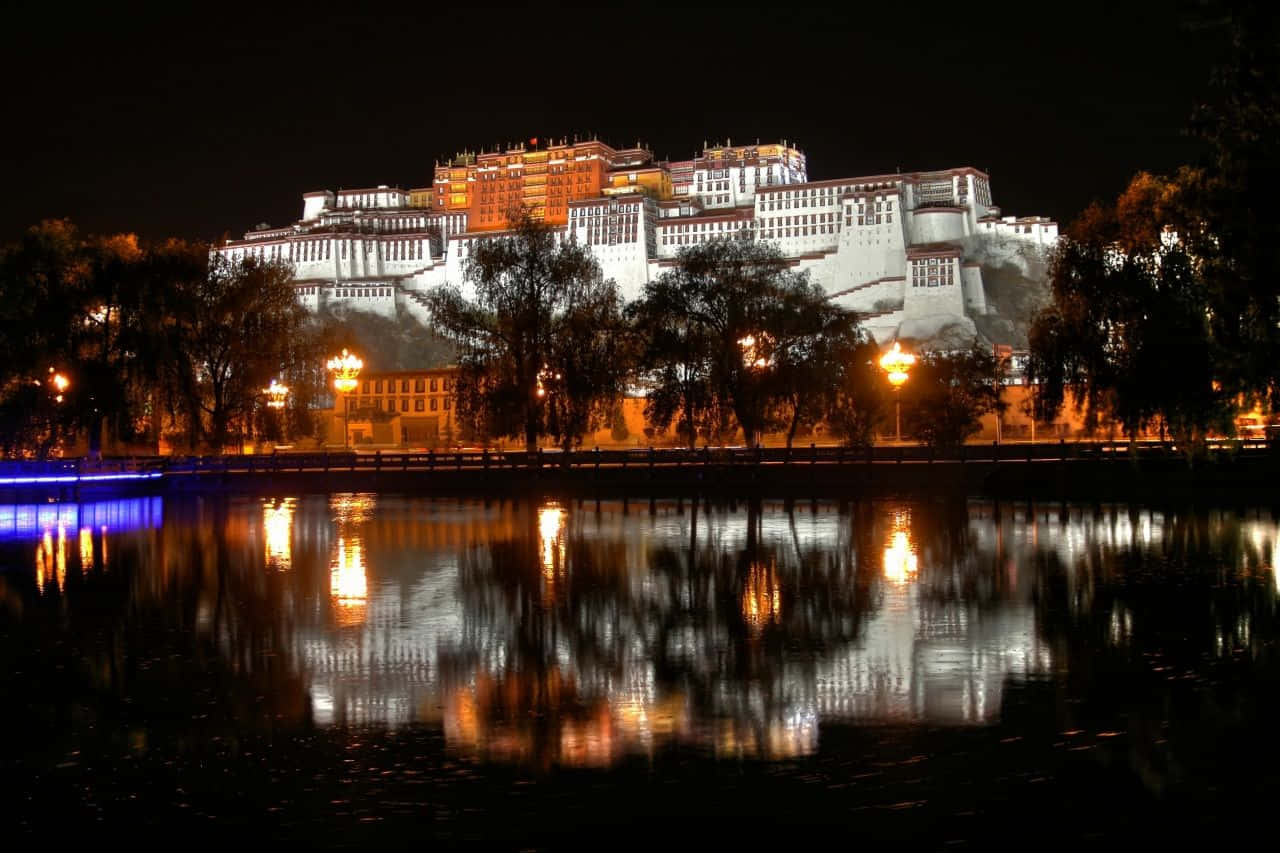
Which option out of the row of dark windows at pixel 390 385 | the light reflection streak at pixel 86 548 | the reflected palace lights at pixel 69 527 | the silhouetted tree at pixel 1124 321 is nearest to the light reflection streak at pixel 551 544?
the reflected palace lights at pixel 69 527

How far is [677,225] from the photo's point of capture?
13100 centimetres

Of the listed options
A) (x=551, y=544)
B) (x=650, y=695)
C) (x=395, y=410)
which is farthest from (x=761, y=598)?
(x=395, y=410)

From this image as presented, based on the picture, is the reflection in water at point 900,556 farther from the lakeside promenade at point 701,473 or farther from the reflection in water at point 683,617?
the lakeside promenade at point 701,473

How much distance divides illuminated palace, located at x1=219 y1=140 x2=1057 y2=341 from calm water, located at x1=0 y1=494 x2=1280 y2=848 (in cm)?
9296

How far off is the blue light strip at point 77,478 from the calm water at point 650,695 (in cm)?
2242

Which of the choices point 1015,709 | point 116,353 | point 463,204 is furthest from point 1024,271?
point 1015,709

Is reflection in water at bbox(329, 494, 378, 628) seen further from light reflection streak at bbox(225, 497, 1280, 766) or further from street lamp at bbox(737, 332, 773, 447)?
street lamp at bbox(737, 332, 773, 447)

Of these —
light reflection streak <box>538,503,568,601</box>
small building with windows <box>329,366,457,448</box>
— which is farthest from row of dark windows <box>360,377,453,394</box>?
light reflection streak <box>538,503,568,601</box>

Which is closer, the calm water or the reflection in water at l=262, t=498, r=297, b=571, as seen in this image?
the calm water

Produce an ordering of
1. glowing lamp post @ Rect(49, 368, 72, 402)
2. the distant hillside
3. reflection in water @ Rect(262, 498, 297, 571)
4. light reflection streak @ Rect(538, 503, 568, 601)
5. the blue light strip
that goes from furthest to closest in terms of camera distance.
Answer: the distant hillside → glowing lamp post @ Rect(49, 368, 72, 402) → the blue light strip → reflection in water @ Rect(262, 498, 297, 571) → light reflection streak @ Rect(538, 503, 568, 601)

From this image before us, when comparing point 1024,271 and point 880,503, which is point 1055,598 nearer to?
point 880,503

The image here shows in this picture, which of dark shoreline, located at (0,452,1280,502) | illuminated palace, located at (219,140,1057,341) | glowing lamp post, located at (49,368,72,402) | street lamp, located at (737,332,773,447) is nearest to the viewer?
dark shoreline, located at (0,452,1280,502)

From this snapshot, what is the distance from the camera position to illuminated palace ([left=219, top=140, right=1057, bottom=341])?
11925cm

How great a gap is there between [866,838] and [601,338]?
45130 mm
